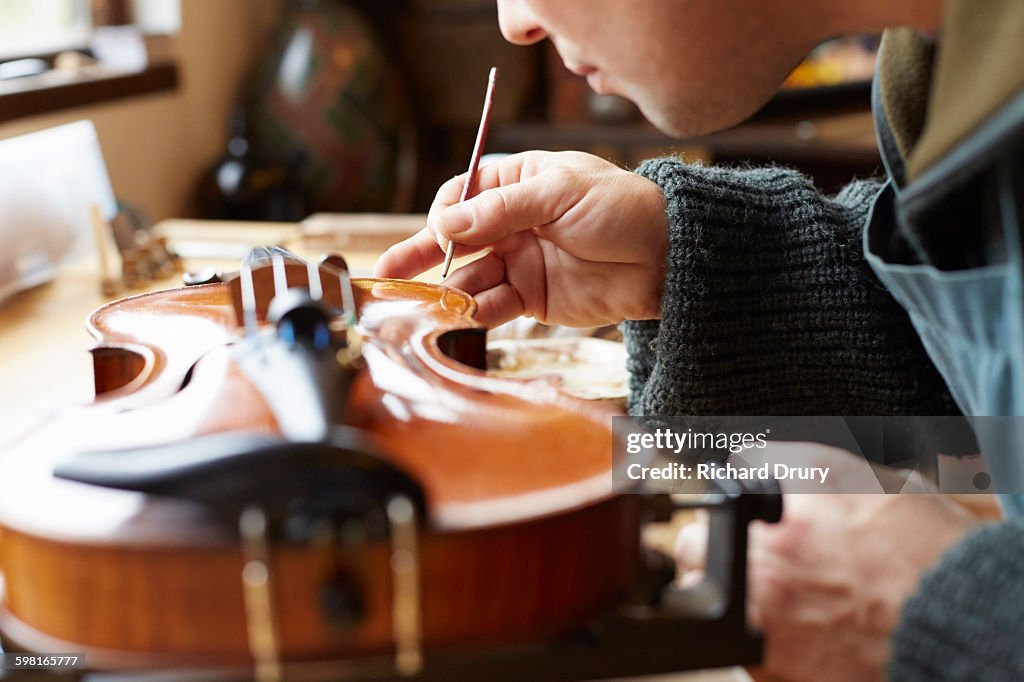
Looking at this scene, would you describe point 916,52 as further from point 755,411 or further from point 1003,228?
point 755,411

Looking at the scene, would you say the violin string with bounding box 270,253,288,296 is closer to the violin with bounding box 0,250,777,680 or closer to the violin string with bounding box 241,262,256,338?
the violin string with bounding box 241,262,256,338

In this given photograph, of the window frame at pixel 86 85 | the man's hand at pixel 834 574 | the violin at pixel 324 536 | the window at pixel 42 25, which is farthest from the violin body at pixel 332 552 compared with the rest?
the window at pixel 42 25

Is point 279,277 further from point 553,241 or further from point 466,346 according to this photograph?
point 553,241

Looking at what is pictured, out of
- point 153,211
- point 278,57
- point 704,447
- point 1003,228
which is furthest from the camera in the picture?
point 278,57

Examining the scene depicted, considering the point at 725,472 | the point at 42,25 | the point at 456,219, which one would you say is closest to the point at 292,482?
the point at 725,472

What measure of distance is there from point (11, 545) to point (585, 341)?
2.22 feet

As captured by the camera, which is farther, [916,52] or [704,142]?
[704,142]

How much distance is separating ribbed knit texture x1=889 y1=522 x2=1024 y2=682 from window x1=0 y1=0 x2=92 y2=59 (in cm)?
227

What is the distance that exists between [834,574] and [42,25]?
7.80 feet

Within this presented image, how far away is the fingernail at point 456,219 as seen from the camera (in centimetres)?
86

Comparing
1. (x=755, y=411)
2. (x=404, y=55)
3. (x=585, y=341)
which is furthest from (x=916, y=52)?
(x=404, y=55)

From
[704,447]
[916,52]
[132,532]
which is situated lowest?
[704,447]

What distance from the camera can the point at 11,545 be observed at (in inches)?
18.1

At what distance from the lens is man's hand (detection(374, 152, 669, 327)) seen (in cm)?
89
